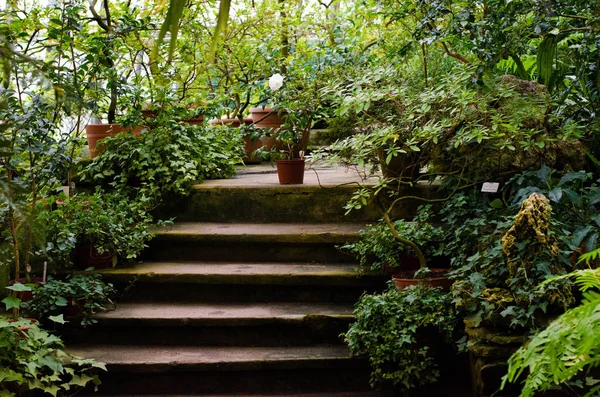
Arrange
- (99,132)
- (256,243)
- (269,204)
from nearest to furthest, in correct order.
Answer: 1. (256,243)
2. (269,204)
3. (99,132)

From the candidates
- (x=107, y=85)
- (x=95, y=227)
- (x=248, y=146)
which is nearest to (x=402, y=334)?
(x=95, y=227)

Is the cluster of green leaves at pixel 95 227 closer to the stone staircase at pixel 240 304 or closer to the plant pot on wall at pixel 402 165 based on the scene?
the stone staircase at pixel 240 304

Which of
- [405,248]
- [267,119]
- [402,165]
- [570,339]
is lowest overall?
Result: [405,248]

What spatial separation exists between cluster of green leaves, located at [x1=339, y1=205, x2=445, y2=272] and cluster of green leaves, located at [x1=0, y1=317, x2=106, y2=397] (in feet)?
5.10

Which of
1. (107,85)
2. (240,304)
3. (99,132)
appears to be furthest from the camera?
(99,132)

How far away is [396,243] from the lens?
148 inches

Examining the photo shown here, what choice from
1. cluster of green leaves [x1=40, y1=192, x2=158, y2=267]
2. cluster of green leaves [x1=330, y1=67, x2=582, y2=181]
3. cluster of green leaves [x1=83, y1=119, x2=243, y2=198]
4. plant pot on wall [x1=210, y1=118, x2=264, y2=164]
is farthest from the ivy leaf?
plant pot on wall [x1=210, y1=118, x2=264, y2=164]

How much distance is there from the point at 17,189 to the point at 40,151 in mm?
3049

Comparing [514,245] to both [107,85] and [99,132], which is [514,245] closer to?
[107,85]

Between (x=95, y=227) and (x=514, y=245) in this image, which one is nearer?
(x=514, y=245)

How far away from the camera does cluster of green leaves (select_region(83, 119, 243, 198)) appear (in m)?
4.64

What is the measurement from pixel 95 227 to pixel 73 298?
0.47 meters

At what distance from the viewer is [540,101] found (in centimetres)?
382

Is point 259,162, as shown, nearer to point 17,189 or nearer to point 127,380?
point 127,380
